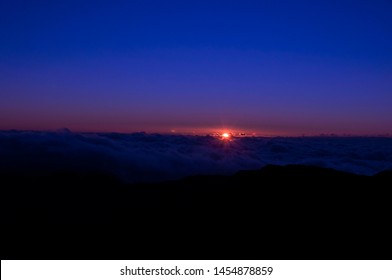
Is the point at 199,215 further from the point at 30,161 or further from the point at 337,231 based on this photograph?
the point at 30,161

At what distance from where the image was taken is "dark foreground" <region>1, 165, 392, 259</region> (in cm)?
1617

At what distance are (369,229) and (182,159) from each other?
36.7 metres

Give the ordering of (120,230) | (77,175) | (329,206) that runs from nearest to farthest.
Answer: (120,230) < (329,206) < (77,175)

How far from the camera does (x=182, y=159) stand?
5278 cm

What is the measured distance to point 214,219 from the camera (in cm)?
2080

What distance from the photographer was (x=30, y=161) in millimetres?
39625

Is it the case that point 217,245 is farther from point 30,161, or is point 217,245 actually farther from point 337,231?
point 30,161

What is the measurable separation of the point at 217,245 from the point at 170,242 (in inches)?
90.2

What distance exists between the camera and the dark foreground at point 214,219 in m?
16.2
